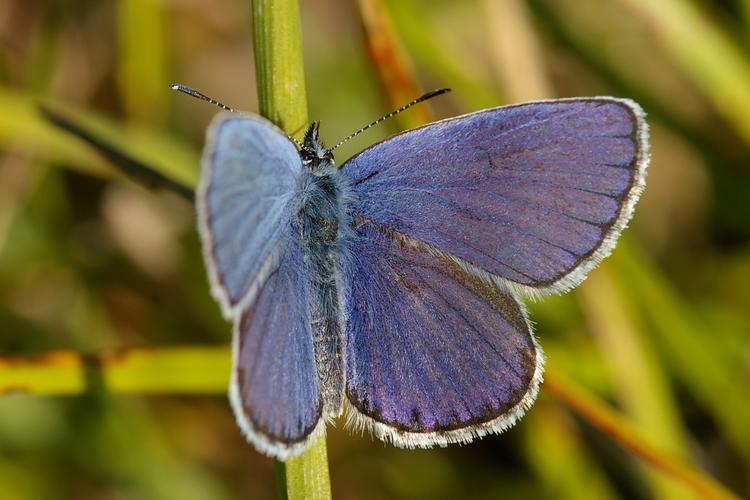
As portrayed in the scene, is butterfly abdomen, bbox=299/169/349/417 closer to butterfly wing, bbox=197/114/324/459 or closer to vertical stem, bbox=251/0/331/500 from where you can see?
butterfly wing, bbox=197/114/324/459

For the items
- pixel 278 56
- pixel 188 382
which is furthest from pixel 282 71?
pixel 188 382

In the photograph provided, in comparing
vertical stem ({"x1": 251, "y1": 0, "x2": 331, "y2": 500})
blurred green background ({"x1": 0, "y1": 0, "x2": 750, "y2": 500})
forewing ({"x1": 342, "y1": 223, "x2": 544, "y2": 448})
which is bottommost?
blurred green background ({"x1": 0, "y1": 0, "x2": 750, "y2": 500})

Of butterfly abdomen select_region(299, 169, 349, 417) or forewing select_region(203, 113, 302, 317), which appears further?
butterfly abdomen select_region(299, 169, 349, 417)

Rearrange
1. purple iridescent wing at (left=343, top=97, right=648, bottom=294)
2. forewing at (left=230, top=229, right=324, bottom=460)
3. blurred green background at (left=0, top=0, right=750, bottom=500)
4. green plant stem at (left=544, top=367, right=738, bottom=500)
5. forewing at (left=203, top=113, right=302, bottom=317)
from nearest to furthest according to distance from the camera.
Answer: forewing at (left=203, top=113, right=302, bottom=317)
forewing at (left=230, top=229, right=324, bottom=460)
purple iridescent wing at (left=343, top=97, right=648, bottom=294)
green plant stem at (left=544, top=367, right=738, bottom=500)
blurred green background at (left=0, top=0, right=750, bottom=500)

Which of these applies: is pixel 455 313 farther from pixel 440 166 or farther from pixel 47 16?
pixel 47 16

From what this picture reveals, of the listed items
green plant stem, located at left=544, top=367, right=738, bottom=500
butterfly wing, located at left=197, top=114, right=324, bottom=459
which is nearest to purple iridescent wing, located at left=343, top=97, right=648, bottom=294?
butterfly wing, located at left=197, top=114, right=324, bottom=459

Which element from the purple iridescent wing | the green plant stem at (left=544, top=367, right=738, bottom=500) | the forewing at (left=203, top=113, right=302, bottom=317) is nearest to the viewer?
the forewing at (left=203, top=113, right=302, bottom=317)

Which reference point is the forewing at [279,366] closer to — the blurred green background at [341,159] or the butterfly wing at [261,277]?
the butterfly wing at [261,277]

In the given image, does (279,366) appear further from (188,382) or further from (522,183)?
(522,183)
